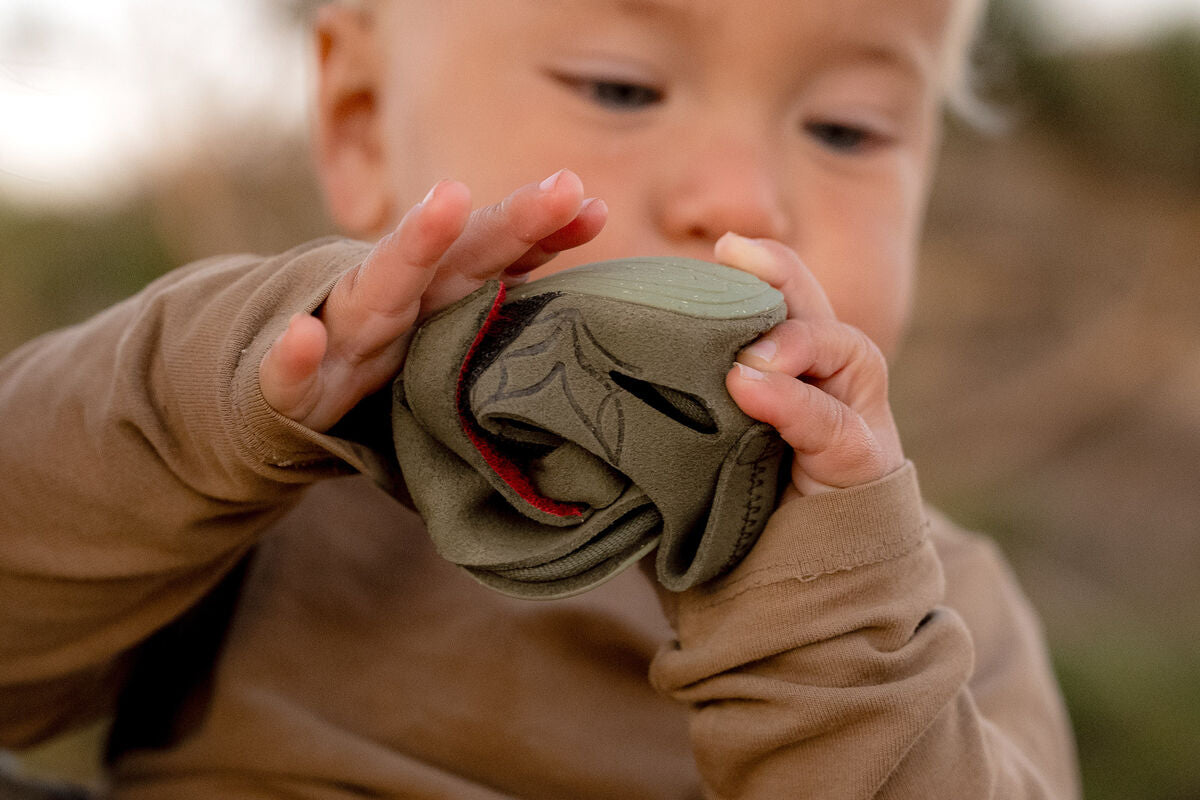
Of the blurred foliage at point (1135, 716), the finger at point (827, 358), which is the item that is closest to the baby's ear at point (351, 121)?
the finger at point (827, 358)

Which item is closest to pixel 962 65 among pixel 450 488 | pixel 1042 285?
pixel 450 488

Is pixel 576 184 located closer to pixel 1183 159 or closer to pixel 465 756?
pixel 465 756

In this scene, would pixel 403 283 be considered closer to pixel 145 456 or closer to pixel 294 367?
pixel 294 367

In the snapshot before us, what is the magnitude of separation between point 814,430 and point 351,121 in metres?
0.75

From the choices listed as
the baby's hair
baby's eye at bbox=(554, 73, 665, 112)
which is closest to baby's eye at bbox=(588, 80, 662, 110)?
baby's eye at bbox=(554, 73, 665, 112)

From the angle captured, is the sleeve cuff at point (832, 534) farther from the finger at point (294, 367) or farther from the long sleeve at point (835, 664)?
the finger at point (294, 367)

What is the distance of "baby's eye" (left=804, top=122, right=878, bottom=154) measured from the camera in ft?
3.20

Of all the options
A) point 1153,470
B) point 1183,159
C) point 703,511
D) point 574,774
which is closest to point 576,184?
point 703,511

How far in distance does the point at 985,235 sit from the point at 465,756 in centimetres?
343

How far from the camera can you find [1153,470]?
3.45m

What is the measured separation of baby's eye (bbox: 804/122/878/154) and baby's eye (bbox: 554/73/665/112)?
6.3 inches

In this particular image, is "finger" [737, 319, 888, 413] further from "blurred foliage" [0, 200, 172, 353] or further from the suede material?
"blurred foliage" [0, 200, 172, 353]

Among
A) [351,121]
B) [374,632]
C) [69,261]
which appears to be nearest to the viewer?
[374,632]

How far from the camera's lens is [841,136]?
39.4 inches
